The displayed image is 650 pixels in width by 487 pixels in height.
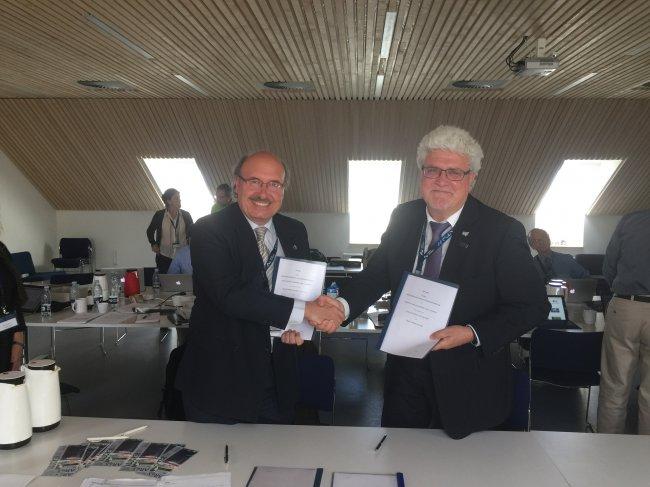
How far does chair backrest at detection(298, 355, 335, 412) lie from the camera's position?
269 cm

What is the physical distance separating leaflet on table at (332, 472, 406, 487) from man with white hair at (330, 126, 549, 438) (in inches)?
13.1

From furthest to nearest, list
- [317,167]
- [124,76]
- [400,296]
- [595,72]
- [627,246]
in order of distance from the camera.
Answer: [317,167] < [124,76] < [595,72] < [627,246] < [400,296]

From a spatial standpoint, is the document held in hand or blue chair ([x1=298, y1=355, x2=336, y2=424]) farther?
blue chair ([x1=298, y1=355, x2=336, y2=424])

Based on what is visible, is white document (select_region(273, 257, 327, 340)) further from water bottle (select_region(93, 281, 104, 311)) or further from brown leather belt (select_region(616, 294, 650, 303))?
water bottle (select_region(93, 281, 104, 311))

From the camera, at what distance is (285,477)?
1.57 metres

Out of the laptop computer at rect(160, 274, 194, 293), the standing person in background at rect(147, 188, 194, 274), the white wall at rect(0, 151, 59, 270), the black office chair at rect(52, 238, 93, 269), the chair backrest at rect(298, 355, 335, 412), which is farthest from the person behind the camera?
the black office chair at rect(52, 238, 93, 269)

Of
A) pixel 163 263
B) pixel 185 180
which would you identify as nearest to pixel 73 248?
pixel 185 180

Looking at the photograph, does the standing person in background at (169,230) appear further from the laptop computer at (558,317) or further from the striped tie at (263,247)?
the striped tie at (263,247)

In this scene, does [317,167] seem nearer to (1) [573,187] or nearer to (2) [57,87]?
(2) [57,87]

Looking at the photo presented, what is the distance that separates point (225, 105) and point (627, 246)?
6.63 metres

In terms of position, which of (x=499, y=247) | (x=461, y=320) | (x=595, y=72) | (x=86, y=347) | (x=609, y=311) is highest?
(x=595, y=72)

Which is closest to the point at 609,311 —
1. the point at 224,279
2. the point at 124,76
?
the point at 224,279

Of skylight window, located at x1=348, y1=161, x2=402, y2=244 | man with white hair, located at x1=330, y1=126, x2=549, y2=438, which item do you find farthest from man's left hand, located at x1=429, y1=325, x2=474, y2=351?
skylight window, located at x1=348, y1=161, x2=402, y2=244

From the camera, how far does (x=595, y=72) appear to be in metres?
6.33
